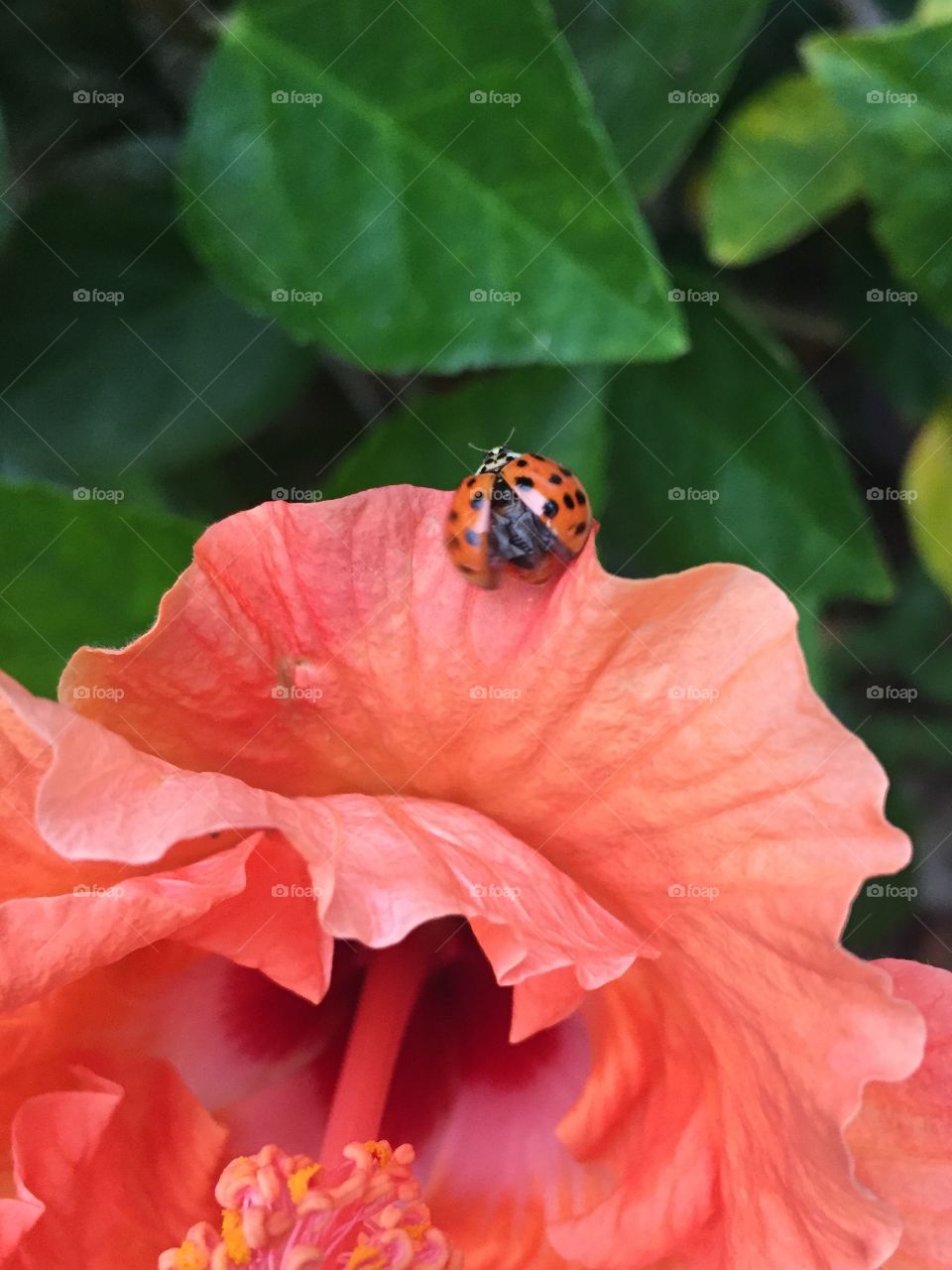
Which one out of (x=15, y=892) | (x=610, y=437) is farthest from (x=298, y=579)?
(x=610, y=437)

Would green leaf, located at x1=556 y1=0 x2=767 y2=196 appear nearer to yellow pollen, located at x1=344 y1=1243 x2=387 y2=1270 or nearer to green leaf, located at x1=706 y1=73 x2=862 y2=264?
green leaf, located at x1=706 y1=73 x2=862 y2=264

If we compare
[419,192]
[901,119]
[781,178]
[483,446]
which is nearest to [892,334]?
[781,178]

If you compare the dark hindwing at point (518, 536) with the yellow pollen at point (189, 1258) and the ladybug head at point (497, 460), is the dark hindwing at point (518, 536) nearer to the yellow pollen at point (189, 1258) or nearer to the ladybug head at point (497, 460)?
the ladybug head at point (497, 460)

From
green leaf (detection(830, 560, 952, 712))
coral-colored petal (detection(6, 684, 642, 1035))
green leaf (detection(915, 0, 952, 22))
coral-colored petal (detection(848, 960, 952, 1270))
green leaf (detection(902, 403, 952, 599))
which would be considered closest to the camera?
coral-colored petal (detection(6, 684, 642, 1035))


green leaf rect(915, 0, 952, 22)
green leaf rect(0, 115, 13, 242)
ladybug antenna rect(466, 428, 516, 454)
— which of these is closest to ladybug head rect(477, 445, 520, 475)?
ladybug antenna rect(466, 428, 516, 454)

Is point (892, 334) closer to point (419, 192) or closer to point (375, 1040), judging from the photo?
point (419, 192)

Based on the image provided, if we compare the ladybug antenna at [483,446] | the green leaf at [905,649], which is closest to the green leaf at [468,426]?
the ladybug antenna at [483,446]
